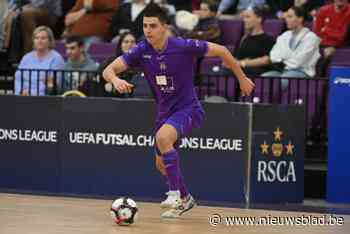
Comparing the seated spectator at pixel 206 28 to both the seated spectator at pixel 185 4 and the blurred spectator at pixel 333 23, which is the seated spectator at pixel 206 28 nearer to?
the seated spectator at pixel 185 4

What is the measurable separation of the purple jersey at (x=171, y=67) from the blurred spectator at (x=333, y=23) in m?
4.52

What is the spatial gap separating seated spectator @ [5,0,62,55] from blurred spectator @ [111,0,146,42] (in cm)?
145

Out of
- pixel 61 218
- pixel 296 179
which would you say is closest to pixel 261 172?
pixel 296 179

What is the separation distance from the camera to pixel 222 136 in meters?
13.5

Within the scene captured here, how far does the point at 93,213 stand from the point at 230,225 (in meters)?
1.57

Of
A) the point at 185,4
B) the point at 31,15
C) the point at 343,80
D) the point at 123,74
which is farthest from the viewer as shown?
the point at 31,15

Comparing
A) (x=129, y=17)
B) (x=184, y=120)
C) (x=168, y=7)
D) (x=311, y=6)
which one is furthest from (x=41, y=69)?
(x=184, y=120)

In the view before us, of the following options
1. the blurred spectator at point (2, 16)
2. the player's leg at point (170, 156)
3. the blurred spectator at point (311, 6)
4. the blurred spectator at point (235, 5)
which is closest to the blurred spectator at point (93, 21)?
the blurred spectator at point (2, 16)

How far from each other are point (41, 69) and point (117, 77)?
4.41 metres

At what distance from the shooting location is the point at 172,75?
1108 cm

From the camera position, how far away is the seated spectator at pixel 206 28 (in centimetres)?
1581

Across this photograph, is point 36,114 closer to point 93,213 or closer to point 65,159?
point 65,159

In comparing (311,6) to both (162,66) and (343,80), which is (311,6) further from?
(162,66)

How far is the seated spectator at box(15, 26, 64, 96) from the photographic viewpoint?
1513 cm
